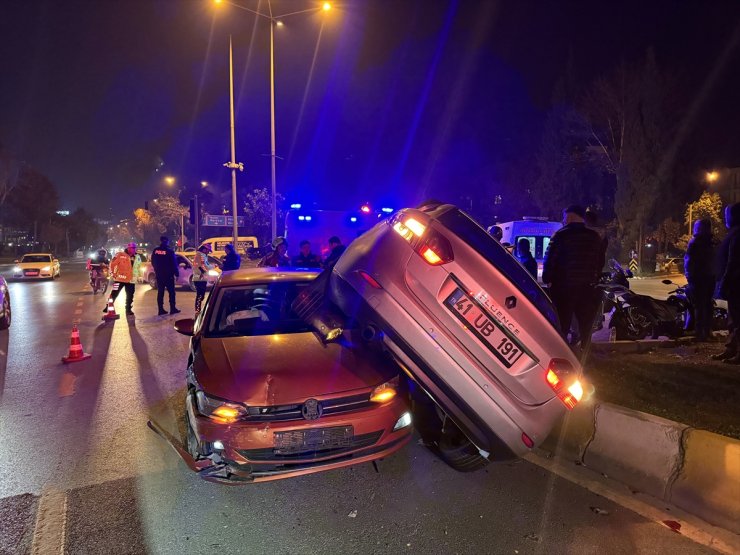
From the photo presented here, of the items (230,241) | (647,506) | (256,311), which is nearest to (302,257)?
(256,311)

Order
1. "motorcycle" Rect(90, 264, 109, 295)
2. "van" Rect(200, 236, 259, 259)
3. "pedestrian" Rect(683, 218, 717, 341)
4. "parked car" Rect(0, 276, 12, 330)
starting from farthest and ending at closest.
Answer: "van" Rect(200, 236, 259, 259), "motorcycle" Rect(90, 264, 109, 295), "parked car" Rect(0, 276, 12, 330), "pedestrian" Rect(683, 218, 717, 341)

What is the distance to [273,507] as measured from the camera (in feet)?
10.9

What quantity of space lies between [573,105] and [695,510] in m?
36.6

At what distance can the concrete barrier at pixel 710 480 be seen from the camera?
3133mm

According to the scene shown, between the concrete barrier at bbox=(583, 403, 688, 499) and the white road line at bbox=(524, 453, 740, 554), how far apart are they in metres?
0.09

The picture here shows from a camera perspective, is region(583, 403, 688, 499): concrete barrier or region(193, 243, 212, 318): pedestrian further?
region(193, 243, 212, 318): pedestrian

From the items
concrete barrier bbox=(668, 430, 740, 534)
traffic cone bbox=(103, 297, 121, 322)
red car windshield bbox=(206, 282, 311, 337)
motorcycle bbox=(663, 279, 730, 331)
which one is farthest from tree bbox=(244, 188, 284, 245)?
concrete barrier bbox=(668, 430, 740, 534)

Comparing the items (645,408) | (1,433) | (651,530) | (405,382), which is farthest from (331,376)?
(1,433)

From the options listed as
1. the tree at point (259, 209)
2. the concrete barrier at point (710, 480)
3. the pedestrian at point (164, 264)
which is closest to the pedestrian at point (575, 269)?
the concrete barrier at point (710, 480)

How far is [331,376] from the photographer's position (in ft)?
11.2

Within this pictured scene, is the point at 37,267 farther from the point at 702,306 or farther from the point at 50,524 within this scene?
the point at 702,306

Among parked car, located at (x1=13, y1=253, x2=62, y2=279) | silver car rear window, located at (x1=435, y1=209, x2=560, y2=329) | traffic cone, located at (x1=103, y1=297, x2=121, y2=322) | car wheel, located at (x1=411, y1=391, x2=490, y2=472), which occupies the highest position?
silver car rear window, located at (x1=435, y1=209, x2=560, y2=329)

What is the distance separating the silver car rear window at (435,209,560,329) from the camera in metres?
3.23

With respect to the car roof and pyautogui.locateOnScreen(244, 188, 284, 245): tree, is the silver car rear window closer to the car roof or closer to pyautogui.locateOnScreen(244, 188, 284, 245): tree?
the car roof
